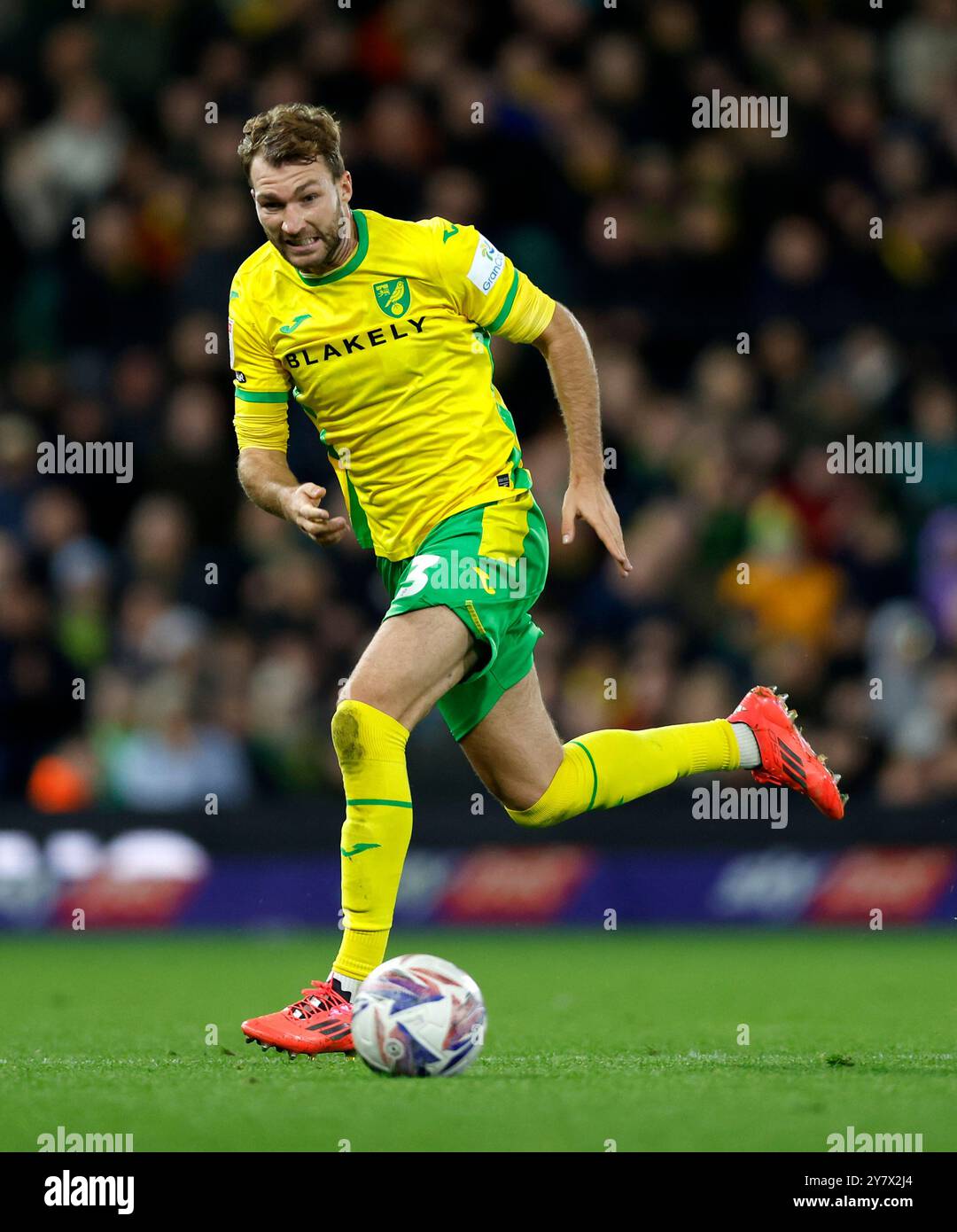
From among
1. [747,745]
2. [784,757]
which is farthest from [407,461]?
[784,757]

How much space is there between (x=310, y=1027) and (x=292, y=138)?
2.37m

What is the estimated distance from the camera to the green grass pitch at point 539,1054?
4.36 meters

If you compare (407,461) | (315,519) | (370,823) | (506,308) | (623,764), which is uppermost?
(506,308)

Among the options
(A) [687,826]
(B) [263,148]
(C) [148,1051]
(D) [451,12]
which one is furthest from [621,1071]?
(D) [451,12]

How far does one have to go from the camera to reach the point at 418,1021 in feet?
16.6

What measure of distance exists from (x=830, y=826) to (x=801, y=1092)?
6.11 metres

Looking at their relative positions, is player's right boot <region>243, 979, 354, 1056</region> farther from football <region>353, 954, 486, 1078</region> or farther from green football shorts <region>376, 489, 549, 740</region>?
green football shorts <region>376, 489, 549, 740</region>

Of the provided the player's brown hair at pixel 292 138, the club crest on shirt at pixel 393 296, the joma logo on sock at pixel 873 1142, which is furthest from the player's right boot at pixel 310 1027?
the player's brown hair at pixel 292 138

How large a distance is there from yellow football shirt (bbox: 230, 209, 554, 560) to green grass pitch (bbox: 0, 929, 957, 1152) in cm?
161

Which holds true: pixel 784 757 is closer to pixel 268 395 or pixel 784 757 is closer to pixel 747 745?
pixel 747 745

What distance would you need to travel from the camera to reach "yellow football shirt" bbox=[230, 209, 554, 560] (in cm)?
589

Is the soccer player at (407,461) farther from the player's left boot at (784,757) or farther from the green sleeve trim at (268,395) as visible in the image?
the player's left boot at (784,757)

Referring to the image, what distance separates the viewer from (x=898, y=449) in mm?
12516

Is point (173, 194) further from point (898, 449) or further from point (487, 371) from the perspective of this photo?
point (487, 371)
